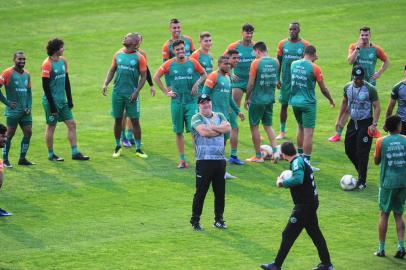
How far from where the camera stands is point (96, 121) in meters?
23.2

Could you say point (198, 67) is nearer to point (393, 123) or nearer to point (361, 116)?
point (361, 116)

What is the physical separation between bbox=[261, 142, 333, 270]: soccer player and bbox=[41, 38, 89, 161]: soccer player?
288 inches

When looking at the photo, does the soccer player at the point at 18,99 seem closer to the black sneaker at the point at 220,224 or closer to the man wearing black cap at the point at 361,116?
the black sneaker at the point at 220,224

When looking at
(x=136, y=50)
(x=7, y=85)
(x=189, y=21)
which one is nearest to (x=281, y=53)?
(x=136, y=50)

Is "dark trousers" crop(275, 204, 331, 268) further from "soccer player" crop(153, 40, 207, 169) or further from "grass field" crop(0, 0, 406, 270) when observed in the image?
"soccer player" crop(153, 40, 207, 169)

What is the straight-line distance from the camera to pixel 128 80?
2006cm

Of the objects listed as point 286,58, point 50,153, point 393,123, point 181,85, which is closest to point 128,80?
point 181,85

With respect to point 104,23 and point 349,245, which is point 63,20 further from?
point 349,245

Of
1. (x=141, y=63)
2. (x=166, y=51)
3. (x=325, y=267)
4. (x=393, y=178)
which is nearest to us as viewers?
(x=325, y=267)

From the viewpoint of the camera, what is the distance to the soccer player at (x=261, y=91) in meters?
19.3

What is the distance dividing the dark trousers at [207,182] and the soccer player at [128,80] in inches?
190

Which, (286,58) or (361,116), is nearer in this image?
(361,116)

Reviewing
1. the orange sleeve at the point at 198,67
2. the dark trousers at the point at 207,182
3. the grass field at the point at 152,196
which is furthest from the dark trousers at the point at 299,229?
the orange sleeve at the point at 198,67

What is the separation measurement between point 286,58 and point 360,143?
4.30m
